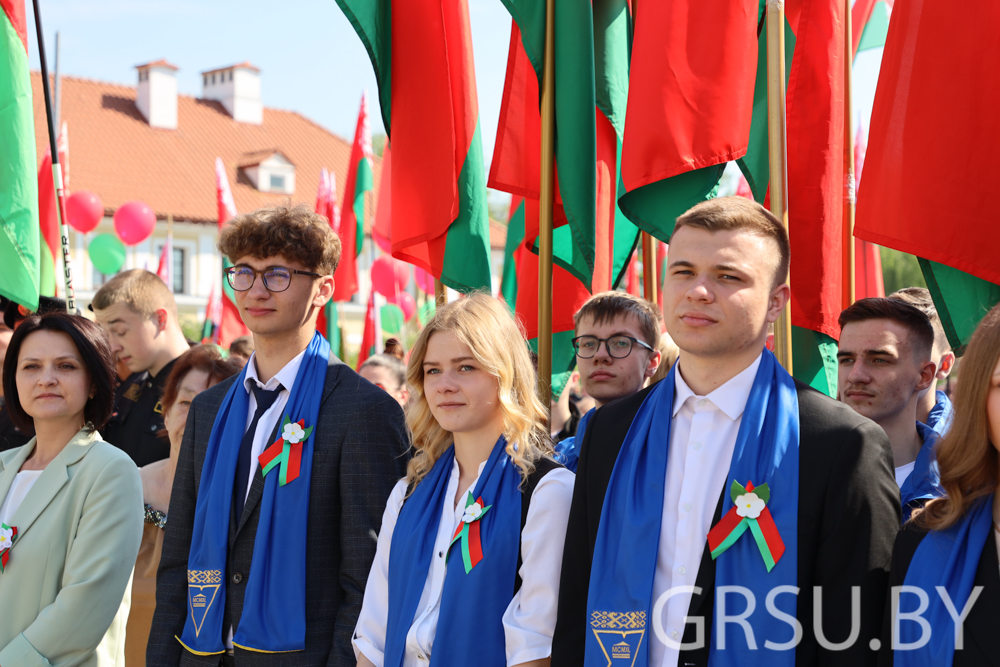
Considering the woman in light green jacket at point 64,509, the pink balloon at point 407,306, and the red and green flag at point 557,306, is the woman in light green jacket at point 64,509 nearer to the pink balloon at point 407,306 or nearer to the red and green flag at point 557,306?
the red and green flag at point 557,306

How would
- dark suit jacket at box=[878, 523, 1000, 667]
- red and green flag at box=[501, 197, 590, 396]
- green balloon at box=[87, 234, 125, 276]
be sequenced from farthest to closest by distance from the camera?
green balloon at box=[87, 234, 125, 276], red and green flag at box=[501, 197, 590, 396], dark suit jacket at box=[878, 523, 1000, 667]

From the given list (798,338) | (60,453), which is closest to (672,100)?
(798,338)

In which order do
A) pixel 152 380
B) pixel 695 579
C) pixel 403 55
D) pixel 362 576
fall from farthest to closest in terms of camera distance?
pixel 152 380 → pixel 403 55 → pixel 362 576 → pixel 695 579

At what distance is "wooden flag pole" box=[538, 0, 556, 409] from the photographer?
4012 mm

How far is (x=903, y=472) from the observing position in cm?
334

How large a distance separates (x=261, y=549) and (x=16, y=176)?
286cm

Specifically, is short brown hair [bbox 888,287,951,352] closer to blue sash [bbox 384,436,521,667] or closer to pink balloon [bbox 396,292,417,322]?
blue sash [bbox 384,436,521,667]

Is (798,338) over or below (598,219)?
below

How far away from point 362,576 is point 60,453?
4.42 ft

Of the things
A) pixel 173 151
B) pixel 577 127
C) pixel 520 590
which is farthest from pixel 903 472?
pixel 173 151

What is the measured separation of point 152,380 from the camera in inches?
218

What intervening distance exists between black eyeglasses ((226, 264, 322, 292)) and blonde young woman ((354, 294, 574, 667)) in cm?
58

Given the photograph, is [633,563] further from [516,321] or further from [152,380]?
[152,380]

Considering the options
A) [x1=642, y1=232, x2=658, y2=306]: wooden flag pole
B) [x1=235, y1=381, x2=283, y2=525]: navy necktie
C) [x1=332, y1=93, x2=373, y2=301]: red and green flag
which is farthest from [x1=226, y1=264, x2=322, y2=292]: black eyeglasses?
[x1=332, y1=93, x2=373, y2=301]: red and green flag
